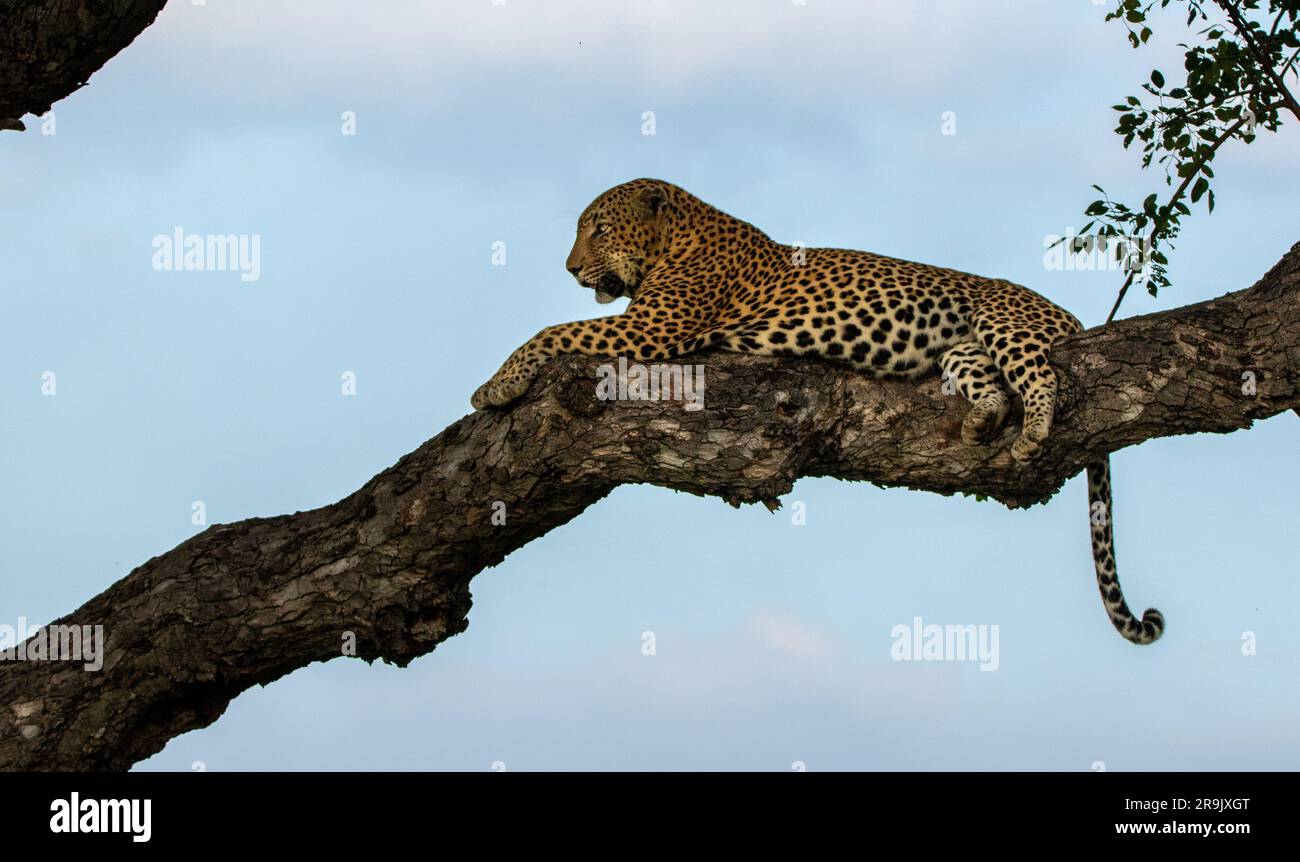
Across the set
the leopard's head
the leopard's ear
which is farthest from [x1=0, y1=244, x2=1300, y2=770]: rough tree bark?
the leopard's ear

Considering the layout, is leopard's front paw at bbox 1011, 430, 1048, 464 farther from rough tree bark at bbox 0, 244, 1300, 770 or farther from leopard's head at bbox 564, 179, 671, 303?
leopard's head at bbox 564, 179, 671, 303

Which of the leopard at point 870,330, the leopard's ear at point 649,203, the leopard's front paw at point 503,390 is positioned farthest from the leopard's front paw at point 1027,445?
the leopard's ear at point 649,203

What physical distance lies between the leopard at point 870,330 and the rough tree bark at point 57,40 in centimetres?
314

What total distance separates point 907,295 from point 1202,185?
8.68 ft

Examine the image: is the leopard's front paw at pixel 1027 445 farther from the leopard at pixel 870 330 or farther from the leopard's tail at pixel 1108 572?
the leopard's tail at pixel 1108 572

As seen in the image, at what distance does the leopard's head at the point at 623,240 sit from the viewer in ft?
33.8

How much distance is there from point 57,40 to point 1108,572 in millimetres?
7037

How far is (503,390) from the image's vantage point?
8422 mm

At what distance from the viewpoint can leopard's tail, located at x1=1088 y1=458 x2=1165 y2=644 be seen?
9.19 meters

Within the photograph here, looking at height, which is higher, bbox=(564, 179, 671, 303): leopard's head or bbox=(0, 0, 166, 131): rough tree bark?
bbox=(0, 0, 166, 131): rough tree bark

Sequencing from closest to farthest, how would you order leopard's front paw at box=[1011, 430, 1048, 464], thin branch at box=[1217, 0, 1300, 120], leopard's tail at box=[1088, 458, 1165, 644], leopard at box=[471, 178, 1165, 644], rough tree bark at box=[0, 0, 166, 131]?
leopard's front paw at box=[1011, 430, 1048, 464] < leopard at box=[471, 178, 1165, 644] < rough tree bark at box=[0, 0, 166, 131] < leopard's tail at box=[1088, 458, 1165, 644] < thin branch at box=[1217, 0, 1300, 120]

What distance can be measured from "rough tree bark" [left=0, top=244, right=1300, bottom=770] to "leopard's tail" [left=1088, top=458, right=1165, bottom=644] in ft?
2.27

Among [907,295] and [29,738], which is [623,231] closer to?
[907,295]

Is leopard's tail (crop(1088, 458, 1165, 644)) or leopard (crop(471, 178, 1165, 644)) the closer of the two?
leopard (crop(471, 178, 1165, 644))
